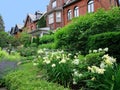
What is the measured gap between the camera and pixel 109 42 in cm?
1252

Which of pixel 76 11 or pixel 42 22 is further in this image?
pixel 42 22

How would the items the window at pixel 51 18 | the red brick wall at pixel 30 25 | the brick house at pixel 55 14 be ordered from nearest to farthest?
the brick house at pixel 55 14
the window at pixel 51 18
the red brick wall at pixel 30 25

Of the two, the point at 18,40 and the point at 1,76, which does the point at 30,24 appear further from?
the point at 1,76

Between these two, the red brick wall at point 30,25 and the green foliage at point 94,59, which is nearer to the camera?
the green foliage at point 94,59

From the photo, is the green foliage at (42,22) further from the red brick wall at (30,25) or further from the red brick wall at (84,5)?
the red brick wall at (84,5)

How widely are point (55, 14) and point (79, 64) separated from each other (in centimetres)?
4034

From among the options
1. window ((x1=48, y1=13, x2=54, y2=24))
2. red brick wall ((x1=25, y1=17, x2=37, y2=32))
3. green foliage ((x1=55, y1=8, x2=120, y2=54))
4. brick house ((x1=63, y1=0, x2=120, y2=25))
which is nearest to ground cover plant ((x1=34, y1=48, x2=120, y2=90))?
green foliage ((x1=55, y1=8, x2=120, y2=54))

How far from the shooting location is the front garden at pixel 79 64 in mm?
6301

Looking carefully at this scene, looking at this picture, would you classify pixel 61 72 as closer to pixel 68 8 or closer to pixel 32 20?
pixel 68 8

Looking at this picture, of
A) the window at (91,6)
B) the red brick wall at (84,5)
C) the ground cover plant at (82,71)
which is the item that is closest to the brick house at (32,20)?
the red brick wall at (84,5)

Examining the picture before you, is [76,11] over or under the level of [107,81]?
over

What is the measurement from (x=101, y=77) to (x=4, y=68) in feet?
19.3

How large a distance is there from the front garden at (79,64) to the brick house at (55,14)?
29989mm

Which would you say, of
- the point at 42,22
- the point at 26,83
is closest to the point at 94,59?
the point at 26,83
